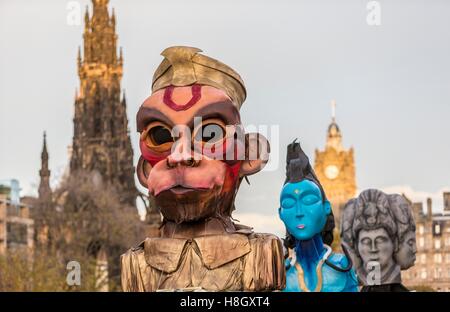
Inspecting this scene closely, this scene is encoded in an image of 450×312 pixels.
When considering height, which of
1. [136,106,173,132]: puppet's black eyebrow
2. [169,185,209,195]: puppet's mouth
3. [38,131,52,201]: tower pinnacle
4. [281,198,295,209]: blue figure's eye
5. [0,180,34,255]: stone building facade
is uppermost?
[38,131,52,201]: tower pinnacle

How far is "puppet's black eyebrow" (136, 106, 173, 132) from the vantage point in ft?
32.2

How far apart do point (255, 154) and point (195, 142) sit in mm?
466

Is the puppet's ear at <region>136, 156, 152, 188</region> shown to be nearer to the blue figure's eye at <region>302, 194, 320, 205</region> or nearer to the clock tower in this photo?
the blue figure's eye at <region>302, 194, 320, 205</region>

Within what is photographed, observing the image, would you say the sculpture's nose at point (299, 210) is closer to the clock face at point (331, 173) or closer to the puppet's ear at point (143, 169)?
the puppet's ear at point (143, 169)

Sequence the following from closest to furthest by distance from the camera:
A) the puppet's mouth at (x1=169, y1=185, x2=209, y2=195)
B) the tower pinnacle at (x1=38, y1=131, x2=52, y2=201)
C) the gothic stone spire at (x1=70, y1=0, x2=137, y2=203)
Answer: the puppet's mouth at (x1=169, y1=185, x2=209, y2=195), the tower pinnacle at (x1=38, y1=131, x2=52, y2=201), the gothic stone spire at (x1=70, y1=0, x2=137, y2=203)

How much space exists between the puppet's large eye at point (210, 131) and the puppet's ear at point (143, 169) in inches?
17.8

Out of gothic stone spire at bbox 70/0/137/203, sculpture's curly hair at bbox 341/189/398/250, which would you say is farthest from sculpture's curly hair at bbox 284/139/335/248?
gothic stone spire at bbox 70/0/137/203

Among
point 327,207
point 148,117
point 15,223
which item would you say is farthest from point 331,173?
point 148,117

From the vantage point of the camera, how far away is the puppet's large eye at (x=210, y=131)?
9805mm

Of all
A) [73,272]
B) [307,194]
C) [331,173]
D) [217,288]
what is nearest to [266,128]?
[217,288]

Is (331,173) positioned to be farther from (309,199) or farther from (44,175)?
(309,199)

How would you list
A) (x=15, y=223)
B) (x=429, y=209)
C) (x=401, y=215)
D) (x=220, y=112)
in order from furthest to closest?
(x=429, y=209) → (x=15, y=223) → (x=401, y=215) → (x=220, y=112)

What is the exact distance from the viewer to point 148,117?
9.88 meters

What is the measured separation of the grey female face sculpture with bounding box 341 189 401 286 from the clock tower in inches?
4330
